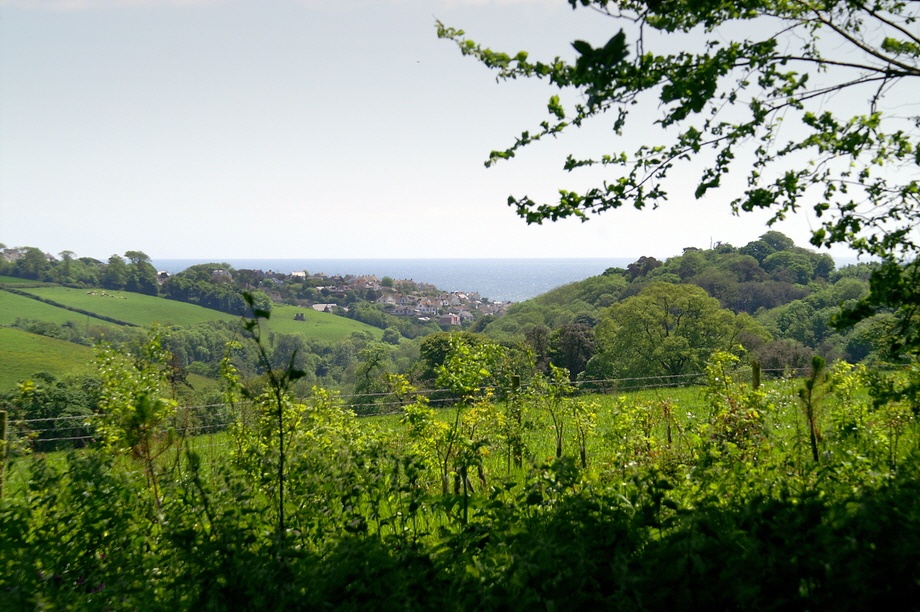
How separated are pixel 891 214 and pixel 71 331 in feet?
276

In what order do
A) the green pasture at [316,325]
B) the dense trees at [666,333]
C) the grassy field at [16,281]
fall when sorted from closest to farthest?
the dense trees at [666,333]
the green pasture at [316,325]
the grassy field at [16,281]

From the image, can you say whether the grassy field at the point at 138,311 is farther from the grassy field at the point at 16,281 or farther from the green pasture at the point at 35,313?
the grassy field at the point at 16,281

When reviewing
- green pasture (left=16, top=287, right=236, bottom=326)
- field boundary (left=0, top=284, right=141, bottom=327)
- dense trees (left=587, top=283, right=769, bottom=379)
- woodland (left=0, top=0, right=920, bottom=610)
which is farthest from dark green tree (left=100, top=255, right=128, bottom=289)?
woodland (left=0, top=0, right=920, bottom=610)

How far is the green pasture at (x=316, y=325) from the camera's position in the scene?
9248cm

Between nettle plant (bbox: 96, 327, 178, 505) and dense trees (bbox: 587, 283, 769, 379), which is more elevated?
nettle plant (bbox: 96, 327, 178, 505)

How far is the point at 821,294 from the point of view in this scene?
5728 centimetres

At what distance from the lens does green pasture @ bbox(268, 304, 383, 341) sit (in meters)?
92.5

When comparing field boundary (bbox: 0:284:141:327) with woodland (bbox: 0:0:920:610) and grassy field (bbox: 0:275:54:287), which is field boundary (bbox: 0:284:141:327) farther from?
woodland (bbox: 0:0:920:610)

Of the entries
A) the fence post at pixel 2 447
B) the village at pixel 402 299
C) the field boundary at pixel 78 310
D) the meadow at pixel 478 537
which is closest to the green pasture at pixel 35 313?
the field boundary at pixel 78 310

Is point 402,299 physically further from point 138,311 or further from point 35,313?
point 35,313

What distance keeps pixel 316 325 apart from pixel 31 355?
46.4 m

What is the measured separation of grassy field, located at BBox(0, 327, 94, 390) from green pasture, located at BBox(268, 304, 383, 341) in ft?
95.8

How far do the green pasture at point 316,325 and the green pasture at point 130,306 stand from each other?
7447mm

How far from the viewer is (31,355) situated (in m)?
55.9
